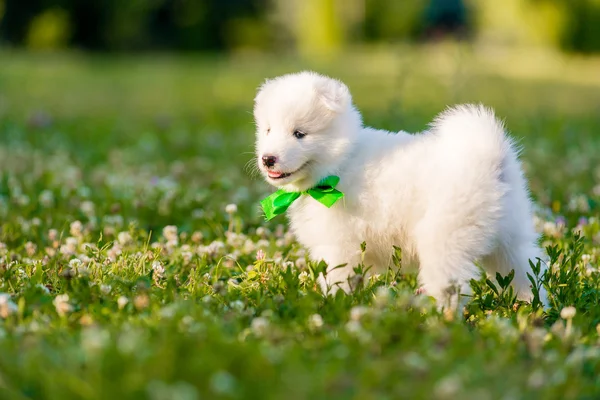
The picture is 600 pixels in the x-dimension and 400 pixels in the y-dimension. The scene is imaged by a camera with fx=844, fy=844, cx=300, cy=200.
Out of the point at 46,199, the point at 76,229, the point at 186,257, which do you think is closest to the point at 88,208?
the point at 46,199

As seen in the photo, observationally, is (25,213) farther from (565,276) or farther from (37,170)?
(565,276)

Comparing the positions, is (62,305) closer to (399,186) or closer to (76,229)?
(399,186)

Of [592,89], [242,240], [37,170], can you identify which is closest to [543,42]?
[592,89]

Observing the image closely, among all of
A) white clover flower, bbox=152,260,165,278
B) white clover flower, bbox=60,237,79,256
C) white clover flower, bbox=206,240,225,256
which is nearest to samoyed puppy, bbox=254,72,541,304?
white clover flower, bbox=206,240,225,256

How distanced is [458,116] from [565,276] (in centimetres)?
88

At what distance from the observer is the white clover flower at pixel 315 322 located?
3.21 metres

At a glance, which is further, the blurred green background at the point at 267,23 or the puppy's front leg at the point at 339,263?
the blurred green background at the point at 267,23

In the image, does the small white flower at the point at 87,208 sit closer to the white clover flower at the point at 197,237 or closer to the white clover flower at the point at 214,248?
the white clover flower at the point at 197,237

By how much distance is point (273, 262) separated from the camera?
4.11 metres

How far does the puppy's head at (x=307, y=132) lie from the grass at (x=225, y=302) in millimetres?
480

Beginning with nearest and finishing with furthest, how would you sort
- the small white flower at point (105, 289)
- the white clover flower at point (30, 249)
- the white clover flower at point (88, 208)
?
1. the small white flower at point (105, 289)
2. the white clover flower at point (30, 249)
3. the white clover flower at point (88, 208)

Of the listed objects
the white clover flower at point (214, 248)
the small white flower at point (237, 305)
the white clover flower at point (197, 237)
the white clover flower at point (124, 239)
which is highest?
the small white flower at point (237, 305)

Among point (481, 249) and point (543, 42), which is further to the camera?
point (543, 42)

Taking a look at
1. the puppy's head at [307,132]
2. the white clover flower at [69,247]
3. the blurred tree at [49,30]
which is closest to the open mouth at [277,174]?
the puppy's head at [307,132]
